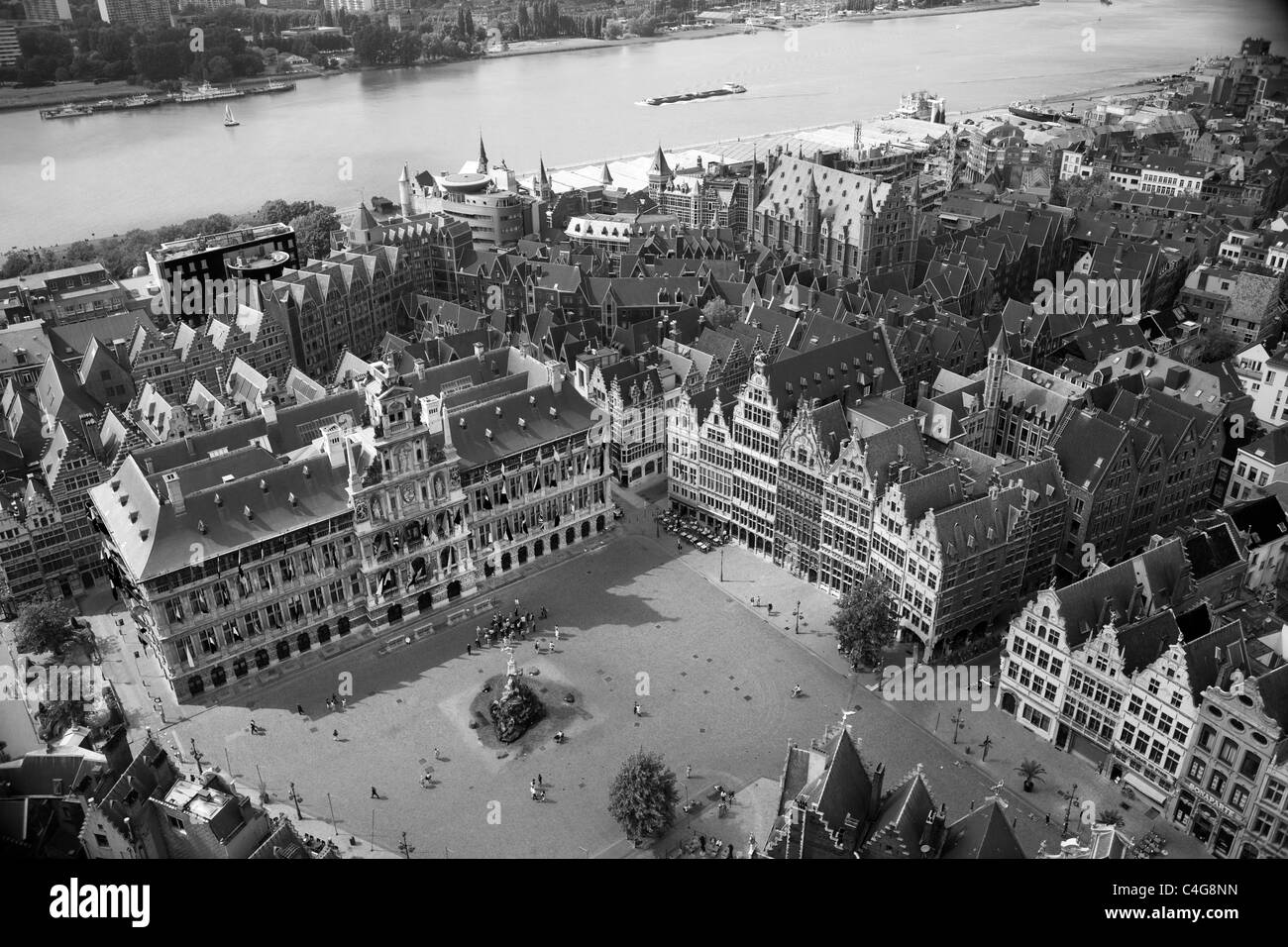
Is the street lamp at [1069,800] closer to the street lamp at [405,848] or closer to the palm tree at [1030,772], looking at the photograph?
the palm tree at [1030,772]

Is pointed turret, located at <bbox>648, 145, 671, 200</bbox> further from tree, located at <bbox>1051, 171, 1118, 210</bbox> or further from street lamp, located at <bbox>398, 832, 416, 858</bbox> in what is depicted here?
street lamp, located at <bbox>398, 832, 416, 858</bbox>

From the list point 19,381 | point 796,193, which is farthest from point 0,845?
point 796,193

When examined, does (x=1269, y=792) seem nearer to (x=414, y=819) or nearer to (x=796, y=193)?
(x=414, y=819)

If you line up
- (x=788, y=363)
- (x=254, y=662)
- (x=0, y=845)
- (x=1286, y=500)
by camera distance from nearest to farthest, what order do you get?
(x=0, y=845)
(x=254, y=662)
(x=1286, y=500)
(x=788, y=363)

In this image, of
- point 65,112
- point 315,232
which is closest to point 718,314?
point 315,232

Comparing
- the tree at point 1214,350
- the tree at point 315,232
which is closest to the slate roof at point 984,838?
the tree at point 1214,350

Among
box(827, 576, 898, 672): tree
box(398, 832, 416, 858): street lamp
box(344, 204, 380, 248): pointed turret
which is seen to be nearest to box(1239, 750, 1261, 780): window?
box(827, 576, 898, 672): tree
